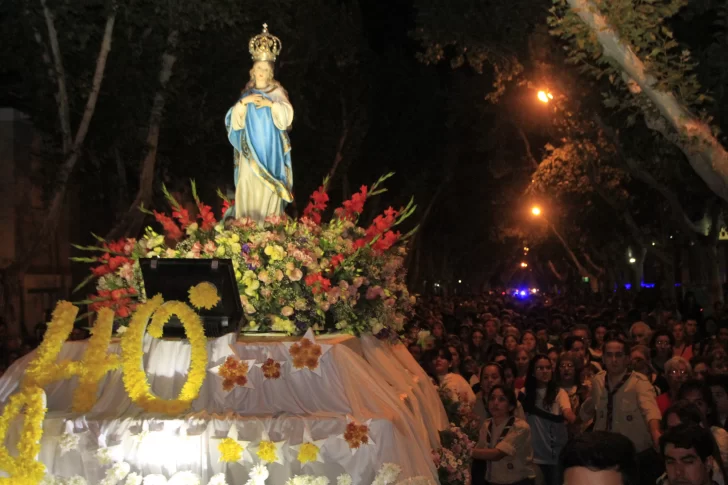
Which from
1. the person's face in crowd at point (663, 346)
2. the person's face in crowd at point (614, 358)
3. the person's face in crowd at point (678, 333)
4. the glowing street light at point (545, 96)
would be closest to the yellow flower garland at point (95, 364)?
the person's face in crowd at point (614, 358)

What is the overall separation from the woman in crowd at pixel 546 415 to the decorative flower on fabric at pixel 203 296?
12.4ft

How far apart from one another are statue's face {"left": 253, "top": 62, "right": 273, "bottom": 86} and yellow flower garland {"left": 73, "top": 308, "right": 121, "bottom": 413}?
3009mm

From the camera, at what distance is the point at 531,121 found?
99.1 feet

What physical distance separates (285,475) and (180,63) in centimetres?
1501

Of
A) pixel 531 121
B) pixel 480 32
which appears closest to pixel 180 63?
pixel 480 32

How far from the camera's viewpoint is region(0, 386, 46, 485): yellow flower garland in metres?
6.98

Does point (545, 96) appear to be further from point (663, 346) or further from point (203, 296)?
point (203, 296)

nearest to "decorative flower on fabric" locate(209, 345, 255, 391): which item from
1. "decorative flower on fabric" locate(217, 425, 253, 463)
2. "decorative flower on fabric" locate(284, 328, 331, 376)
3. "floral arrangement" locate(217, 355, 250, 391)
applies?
"floral arrangement" locate(217, 355, 250, 391)

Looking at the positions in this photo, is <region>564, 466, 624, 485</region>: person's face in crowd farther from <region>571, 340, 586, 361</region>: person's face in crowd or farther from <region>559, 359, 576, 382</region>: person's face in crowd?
<region>571, 340, 586, 361</region>: person's face in crowd

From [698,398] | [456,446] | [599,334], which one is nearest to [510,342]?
[599,334]

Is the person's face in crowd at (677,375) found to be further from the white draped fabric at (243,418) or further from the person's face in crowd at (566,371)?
the white draped fabric at (243,418)

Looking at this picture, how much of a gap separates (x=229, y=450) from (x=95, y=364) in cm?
121

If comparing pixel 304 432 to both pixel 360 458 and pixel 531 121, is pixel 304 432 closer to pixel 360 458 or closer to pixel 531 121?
pixel 360 458

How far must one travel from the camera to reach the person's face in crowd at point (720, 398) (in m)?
9.51
